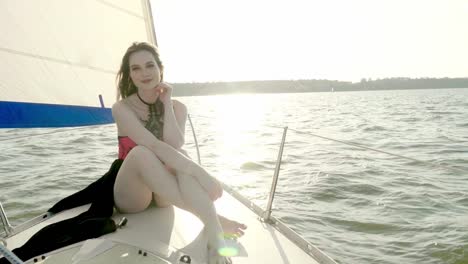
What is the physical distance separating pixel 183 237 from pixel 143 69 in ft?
3.37

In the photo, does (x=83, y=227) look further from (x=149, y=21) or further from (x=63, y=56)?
(x=149, y=21)

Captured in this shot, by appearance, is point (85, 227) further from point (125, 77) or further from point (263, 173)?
point (263, 173)

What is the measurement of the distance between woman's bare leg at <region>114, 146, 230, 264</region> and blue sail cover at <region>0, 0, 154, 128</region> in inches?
32.0

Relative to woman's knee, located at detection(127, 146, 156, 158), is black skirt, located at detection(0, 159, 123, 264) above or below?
below

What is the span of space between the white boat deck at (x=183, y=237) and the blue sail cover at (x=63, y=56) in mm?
700

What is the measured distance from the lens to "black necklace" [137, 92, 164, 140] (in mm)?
2541

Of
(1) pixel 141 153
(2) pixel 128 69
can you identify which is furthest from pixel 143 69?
(1) pixel 141 153

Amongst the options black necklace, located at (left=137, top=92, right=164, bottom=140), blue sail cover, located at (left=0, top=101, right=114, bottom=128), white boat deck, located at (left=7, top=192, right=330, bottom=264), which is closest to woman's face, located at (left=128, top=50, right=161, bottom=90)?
black necklace, located at (left=137, top=92, right=164, bottom=140)

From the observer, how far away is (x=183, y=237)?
206 centimetres

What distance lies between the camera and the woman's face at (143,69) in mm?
2508

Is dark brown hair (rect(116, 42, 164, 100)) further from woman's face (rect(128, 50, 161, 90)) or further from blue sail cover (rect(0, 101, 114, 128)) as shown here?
blue sail cover (rect(0, 101, 114, 128))

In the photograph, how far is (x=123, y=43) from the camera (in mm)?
3338

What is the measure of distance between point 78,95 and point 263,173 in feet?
13.5

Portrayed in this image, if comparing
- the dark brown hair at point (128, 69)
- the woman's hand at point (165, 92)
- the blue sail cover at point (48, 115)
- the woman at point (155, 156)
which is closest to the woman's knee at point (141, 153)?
the woman at point (155, 156)
